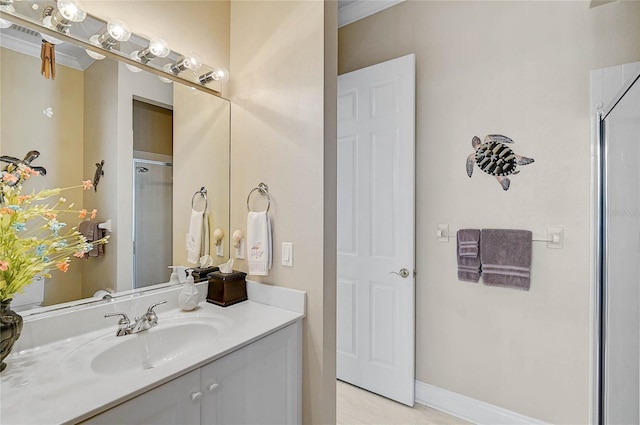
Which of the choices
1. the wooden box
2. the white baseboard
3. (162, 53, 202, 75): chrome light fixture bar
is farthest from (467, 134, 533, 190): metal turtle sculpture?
(162, 53, 202, 75): chrome light fixture bar

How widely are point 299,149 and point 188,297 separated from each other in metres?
0.86

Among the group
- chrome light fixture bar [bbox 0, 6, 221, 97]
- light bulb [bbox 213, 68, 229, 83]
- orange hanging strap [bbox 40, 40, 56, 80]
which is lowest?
orange hanging strap [bbox 40, 40, 56, 80]

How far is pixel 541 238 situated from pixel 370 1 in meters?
2.01

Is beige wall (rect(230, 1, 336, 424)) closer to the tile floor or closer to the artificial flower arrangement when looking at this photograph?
the tile floor

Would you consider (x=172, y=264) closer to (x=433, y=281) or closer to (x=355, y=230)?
(x=355, y=230)

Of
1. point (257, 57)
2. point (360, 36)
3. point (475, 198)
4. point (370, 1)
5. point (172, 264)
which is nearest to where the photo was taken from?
point (172, 264)

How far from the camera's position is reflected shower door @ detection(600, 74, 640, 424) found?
3.87ft

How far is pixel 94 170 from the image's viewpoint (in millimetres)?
1259

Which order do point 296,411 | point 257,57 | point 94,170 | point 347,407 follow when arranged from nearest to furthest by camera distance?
1. point 94,170
2. point 296,411
3. point 257,57
4. point 347,407

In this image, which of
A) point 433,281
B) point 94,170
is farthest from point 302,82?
point 433,281

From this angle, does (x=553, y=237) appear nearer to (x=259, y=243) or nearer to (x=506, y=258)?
(x=506, y=258)

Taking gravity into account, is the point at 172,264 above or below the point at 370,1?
below

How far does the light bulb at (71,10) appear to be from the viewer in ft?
3.79

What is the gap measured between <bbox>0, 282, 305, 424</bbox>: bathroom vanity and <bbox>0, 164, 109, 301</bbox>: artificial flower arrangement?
246mm
